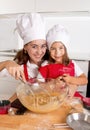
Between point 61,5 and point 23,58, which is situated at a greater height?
point 61,5

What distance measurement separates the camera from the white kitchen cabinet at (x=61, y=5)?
75.5 inches

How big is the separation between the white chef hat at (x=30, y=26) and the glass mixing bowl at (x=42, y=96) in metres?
0.36

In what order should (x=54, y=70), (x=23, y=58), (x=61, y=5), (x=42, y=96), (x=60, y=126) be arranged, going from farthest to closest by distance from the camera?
(x=61, y=5)
(x=23, y=58)
(x=54, y=70)
(x=42, y=96)
(x=60, y=126)

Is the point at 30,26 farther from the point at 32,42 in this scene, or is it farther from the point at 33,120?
the point at 33,120

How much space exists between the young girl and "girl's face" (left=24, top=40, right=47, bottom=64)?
4 cm

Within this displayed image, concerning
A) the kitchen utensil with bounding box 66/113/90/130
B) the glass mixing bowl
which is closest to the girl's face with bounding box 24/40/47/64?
the glass mixing bowl

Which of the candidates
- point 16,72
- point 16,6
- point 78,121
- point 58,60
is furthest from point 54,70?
point 16,6

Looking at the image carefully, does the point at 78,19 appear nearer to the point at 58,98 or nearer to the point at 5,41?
the point at 5,41

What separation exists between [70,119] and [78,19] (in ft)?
4.14

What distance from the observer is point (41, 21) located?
48.0 inches

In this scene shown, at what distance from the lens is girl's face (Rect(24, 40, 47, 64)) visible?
1.24m

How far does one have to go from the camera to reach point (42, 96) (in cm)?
89

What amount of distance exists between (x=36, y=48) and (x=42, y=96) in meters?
0.43

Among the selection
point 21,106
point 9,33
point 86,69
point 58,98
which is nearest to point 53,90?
point 58,98
